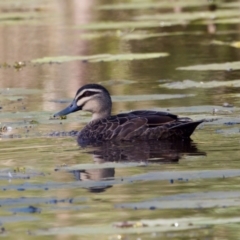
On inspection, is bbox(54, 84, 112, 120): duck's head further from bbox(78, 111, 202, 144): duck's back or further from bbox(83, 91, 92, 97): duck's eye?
bbox(78, 111, 202, 144): duck's back

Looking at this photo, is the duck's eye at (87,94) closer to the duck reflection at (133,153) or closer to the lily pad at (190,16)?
the duck reflection at (133,153)

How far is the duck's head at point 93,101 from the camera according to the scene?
39.3 feet

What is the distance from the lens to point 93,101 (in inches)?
471

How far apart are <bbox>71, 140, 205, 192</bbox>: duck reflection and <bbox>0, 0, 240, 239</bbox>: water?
0.01m

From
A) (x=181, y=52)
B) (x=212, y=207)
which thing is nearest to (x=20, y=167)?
(x=212, y=207)

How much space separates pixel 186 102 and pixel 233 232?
6.60 meters

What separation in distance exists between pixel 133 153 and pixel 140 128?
0.86 metres

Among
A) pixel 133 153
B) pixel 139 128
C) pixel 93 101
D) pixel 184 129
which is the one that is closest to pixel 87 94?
pixel 93 101

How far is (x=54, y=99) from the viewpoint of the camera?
14.3 m

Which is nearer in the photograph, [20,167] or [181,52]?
[20,167]

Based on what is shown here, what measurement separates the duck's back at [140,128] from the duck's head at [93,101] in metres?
0.49

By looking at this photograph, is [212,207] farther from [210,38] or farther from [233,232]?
[210,38]

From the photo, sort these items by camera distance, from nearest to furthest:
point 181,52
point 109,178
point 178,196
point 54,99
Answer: point 178,196 < point 109,178 < point 54,99 < point 181,52

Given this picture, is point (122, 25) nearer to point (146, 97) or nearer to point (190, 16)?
point (190, 16)
